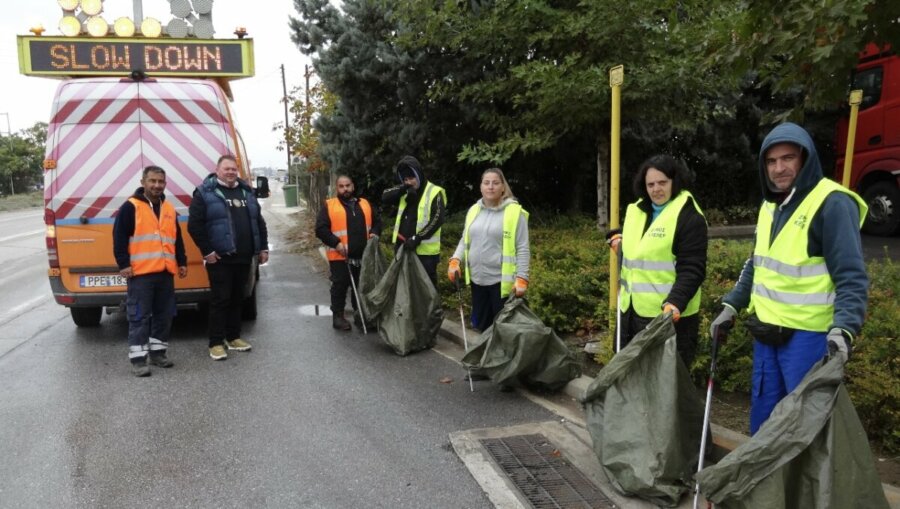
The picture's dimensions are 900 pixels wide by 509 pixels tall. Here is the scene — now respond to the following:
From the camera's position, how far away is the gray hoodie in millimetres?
5071

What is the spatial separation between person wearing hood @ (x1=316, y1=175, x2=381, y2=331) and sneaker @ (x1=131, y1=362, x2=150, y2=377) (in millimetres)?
2047

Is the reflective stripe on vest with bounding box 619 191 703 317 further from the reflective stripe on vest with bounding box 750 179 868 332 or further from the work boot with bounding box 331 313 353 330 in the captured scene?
the work boot with bounding box 331 313 353 330

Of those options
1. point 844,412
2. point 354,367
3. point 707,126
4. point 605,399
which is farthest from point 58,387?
point 707,126

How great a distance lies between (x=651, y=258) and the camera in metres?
3.51

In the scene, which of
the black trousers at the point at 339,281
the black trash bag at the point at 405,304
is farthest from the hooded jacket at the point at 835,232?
the black trousers at the point at 339,281

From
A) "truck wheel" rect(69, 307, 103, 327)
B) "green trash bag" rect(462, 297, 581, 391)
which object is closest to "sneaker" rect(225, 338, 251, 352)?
"truck wheel" rect(69, 307, 103, 327)

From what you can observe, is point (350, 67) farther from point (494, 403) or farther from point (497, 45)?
point (494, 403)

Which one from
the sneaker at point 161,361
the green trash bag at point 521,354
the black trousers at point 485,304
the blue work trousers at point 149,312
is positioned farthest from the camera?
the sneaker at point 161,361

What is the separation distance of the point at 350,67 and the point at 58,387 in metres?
6.40

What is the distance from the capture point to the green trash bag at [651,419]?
3146 millimetres

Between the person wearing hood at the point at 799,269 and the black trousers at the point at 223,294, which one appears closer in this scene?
the person wearing hood at the point at 799,269

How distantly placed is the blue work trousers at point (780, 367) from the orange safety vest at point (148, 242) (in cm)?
471

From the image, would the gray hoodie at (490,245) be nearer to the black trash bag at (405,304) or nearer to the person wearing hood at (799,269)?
the black trash bag at (405,304)

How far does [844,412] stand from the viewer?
233 centimetres
